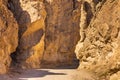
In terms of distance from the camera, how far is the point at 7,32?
21.1 m

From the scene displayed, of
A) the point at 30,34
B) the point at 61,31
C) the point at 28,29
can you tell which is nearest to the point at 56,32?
the point at 61,31

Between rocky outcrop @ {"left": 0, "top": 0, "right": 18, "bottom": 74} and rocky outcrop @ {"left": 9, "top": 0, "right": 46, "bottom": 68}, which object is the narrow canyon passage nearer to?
rocky outcrop @ {"left": 9, "top": 0, "right": 46, "bottom": 68}

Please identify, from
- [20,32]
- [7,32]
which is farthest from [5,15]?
[20,32]

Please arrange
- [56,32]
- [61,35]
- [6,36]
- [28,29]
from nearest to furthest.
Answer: [6,36]
[28,29]
[56,32]
[61,35]

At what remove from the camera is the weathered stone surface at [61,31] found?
29.7 metres

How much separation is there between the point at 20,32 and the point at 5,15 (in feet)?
15.0

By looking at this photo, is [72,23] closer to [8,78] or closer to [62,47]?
[62,47]

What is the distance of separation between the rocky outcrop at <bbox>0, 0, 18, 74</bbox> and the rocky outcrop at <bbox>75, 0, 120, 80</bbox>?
6.05 m

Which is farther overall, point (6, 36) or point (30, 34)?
point (30, 34)

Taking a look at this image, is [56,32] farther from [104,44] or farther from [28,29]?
[104,44]

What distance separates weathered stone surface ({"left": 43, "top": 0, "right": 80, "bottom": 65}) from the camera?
29.7 meters

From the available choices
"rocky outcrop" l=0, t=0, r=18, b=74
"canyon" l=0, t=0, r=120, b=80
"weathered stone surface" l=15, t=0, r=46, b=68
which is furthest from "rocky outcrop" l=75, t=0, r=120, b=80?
"rocky outcrop" l=0, t=0, r=18, b=74

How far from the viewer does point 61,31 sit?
1190 inches

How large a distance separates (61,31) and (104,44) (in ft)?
33.3
